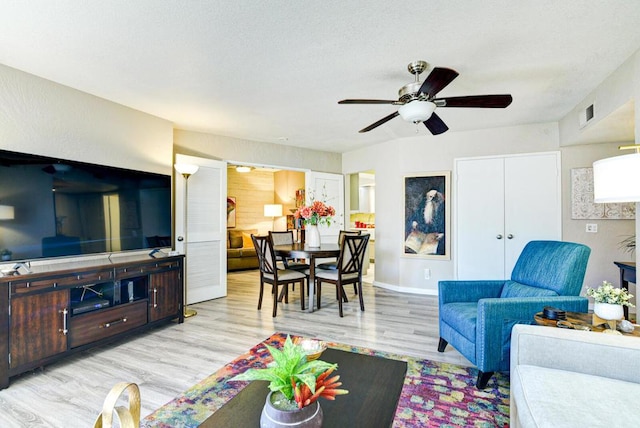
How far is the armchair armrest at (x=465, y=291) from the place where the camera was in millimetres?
2744

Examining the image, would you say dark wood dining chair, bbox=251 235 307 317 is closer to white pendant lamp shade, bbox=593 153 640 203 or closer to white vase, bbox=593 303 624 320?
white vase, bbox=593 303 624 320

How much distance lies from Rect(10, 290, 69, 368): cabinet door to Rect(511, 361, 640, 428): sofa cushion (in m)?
3.24

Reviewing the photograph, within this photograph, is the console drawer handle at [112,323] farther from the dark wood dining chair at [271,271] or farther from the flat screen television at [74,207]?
the dark wood dining chair at [271,271]

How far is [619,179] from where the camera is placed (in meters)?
1.69

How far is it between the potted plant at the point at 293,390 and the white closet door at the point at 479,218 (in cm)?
412

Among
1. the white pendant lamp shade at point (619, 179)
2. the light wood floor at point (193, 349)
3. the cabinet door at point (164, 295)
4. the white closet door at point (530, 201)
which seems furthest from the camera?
the white closet door at point (530, 201)

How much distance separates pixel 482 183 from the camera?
180 inches

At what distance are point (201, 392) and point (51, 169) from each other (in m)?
2.23

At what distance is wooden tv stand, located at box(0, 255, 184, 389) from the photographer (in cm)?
228

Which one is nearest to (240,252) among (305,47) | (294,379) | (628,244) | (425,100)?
(305,47)

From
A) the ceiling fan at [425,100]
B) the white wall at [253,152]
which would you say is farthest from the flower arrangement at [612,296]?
the white wall at [253,152]

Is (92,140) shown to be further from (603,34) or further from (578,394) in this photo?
(603,34)

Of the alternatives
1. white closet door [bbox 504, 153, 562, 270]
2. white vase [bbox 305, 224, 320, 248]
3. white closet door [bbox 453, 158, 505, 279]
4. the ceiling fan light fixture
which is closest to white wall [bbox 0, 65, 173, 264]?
white vase [bbox 305, 224, 320, 248]

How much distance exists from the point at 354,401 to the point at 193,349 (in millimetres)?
2077
